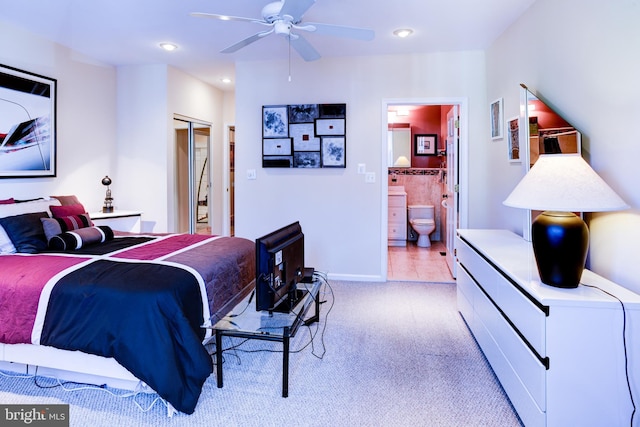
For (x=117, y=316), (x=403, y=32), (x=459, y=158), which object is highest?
(x=403, y=32)

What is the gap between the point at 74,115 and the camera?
4031mm

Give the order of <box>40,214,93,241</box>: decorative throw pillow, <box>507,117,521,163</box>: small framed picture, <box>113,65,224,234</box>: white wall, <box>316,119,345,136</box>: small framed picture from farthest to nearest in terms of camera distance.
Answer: <box>113,65,224,234</box>: white wall → <box>316,119,345,136</box>: small framed picture → <box>507,117,521,163</box>: small framed picture → <box>40,214,93,241</box>: decorative throw pillow

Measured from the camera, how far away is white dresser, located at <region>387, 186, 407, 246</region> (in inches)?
246

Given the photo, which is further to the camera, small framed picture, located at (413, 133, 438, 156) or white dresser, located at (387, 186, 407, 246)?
small framed picture, located at (413, 133, 438, 156)

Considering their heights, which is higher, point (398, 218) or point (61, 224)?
point (61, 224)

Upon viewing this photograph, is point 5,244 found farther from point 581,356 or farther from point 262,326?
point 581,356

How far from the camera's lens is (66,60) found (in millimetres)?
3887

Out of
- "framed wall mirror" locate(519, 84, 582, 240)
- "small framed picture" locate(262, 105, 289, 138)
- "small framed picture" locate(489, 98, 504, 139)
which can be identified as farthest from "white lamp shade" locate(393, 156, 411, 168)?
"framed wall mirror" locate(519, 84, 582, 240)

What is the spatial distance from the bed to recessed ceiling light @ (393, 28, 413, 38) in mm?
2547

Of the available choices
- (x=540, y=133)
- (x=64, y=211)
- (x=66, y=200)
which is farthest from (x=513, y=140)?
(x=66, y=200)

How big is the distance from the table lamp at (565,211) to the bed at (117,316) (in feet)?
5.62

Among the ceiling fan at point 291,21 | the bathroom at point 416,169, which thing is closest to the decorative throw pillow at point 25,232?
the ceiling fan at point 291,21

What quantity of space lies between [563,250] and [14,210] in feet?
11.5

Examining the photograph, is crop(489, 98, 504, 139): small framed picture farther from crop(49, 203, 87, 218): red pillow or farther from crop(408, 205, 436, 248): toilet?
crop(49, 203, 87, 218): red pillow
